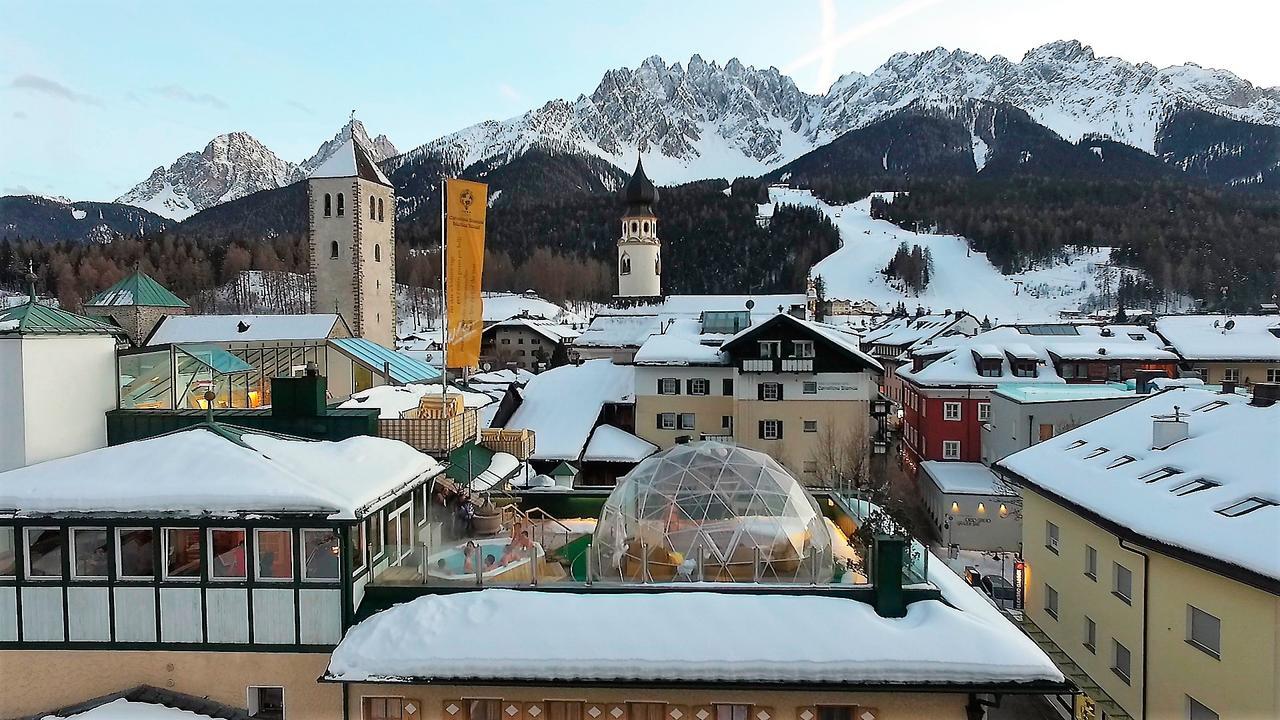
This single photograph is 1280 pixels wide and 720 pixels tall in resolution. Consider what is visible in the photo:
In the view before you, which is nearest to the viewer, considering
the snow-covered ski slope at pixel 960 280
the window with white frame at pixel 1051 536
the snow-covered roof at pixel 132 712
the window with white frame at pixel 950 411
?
the snow-covered roof at pixel 132 712

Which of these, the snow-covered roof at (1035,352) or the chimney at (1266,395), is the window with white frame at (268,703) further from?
the snow-covered roof at (1035,352)

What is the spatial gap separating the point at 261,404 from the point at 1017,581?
81.6ft

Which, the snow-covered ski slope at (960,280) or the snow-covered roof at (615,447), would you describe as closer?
the snow-covered roof at (615,447)

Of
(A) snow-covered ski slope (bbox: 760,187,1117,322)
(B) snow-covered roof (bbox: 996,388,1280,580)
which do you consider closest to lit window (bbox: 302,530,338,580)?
(B) snow-covered roof (bbox: 996,388,1280,580)

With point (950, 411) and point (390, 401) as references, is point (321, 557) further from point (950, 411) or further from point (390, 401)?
point (950, 411)

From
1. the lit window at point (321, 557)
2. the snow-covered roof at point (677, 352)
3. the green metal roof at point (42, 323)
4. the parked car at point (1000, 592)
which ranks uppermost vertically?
the green metal roof at point (42, 323)

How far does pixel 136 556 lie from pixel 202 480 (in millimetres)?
1464

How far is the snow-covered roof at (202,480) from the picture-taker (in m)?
9.64

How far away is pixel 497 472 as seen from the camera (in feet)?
52.9

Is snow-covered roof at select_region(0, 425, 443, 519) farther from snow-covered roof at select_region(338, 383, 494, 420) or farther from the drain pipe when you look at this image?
the drain pipe

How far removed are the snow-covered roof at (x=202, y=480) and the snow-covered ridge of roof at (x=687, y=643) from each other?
6.36 ft

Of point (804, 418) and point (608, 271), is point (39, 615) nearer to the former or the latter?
point (804, 418)

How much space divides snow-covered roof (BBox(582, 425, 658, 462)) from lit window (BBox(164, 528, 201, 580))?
23022 mm

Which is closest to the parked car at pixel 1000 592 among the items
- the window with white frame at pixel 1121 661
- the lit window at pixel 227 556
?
the window with white frame at pixel 1121 661
